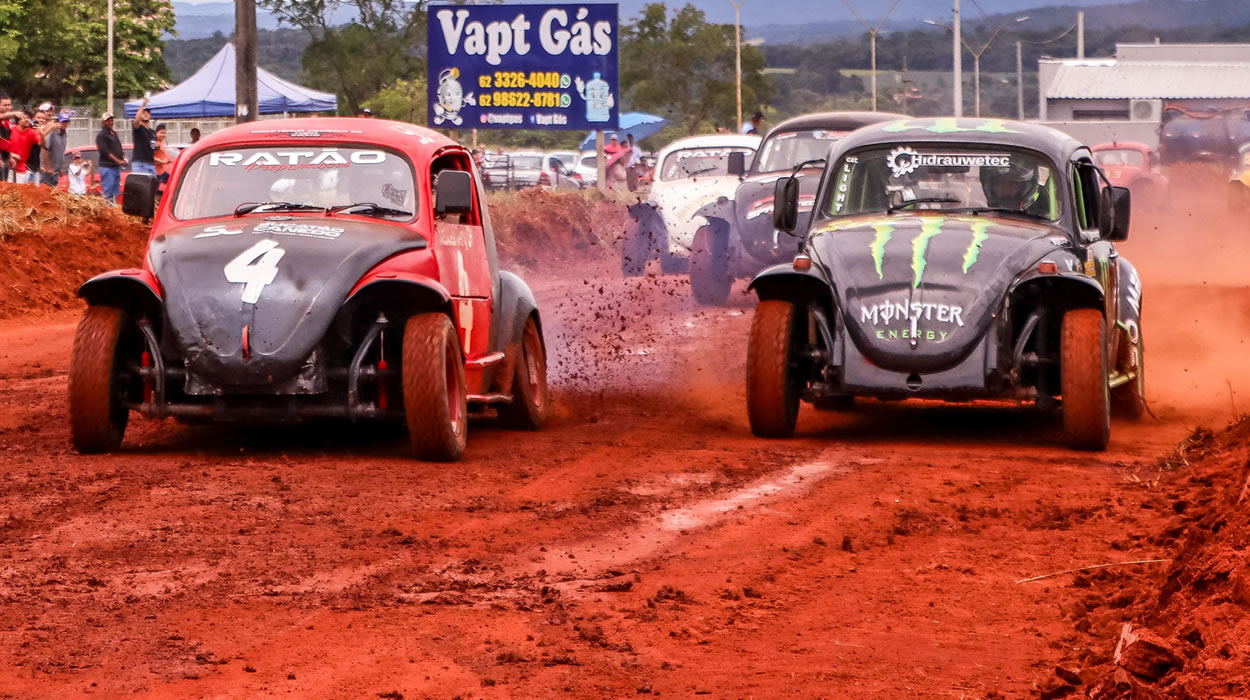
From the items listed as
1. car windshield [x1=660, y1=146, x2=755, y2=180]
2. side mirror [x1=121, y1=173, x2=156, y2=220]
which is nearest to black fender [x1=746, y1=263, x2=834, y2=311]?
side mirror [x1=121, y1=173, x2=156, y2=220]

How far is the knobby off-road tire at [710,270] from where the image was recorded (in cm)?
1845

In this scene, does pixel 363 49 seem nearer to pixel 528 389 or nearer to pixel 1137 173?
pixel 1137 173

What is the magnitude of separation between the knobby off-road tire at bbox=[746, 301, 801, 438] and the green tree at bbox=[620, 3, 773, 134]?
55.4 meters

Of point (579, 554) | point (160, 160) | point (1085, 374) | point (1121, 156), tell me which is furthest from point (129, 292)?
point (1121, 156)

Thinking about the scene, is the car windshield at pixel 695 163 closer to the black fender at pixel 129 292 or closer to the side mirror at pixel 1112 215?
the side mirror at pixel 1112 215

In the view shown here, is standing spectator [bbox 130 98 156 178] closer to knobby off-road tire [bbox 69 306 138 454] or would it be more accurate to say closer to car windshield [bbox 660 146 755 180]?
car windshield [bbox 660 146 755 180]

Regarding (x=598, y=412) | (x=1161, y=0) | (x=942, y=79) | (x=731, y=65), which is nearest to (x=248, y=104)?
(x=598, y=412)

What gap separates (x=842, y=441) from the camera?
1027 cm

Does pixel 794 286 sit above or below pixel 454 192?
below

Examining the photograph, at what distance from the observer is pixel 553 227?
93.0 feet

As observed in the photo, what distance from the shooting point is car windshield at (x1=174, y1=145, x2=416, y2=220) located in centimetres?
980

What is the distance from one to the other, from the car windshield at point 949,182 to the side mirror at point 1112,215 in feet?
0.94

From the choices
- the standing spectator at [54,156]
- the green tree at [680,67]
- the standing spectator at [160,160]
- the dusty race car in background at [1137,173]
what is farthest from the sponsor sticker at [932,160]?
the green tree at [680,67]

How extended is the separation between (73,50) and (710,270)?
43.9m
